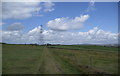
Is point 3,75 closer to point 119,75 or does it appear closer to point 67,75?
point 67,75

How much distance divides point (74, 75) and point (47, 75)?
85.4 inches

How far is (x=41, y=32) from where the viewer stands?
96562 millimetres

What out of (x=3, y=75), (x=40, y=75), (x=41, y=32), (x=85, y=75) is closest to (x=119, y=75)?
(x=85, y=75)

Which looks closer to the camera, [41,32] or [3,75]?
[3,75]

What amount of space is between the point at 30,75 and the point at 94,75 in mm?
5009

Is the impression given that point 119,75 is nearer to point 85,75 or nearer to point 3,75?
point 85,75

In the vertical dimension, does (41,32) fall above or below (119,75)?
above

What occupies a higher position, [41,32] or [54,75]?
[41,32]

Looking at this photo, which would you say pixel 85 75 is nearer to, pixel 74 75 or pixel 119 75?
pixel 74 75

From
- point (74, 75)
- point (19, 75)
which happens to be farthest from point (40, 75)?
point (74, 75)

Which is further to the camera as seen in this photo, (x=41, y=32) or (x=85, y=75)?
(x=41, y=32)

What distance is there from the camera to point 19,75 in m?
14.4

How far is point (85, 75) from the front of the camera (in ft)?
48.6

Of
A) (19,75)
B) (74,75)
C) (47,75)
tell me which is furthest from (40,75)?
(74,75)
